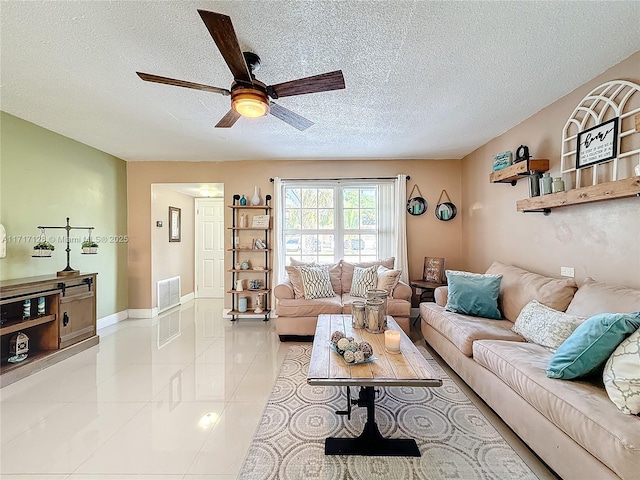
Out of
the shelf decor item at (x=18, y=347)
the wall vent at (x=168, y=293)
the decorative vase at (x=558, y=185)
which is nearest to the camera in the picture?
the decorative vase at (x=558, y=185)

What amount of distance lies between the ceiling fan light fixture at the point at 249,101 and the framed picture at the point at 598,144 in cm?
246

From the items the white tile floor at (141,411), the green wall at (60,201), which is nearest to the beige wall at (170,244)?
the green wall at (60,201)

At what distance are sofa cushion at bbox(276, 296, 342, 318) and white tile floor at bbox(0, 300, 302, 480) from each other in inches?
16.4

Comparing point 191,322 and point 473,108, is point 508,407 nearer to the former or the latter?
point 473,108

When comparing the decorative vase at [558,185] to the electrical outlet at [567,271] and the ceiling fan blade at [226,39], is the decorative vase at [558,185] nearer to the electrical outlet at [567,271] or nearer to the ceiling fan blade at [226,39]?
the electrical outlet at [567,271]

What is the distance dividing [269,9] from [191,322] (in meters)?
4.31

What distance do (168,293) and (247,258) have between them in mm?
1758

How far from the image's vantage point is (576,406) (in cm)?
144

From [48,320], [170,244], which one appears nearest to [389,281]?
[48,320]

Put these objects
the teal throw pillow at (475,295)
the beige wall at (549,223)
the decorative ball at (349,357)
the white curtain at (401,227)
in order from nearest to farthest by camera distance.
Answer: the decorative ball at (349,357) < the beige wall at (549,223) < the teal throw pillow at (475,295) < the white curtain at (401,227)

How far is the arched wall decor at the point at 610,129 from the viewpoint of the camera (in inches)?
81.3

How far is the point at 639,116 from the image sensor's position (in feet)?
6.03

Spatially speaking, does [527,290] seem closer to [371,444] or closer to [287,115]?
[371,444]

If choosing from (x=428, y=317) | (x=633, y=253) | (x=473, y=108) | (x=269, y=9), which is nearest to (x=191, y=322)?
(x=428, y=317)
